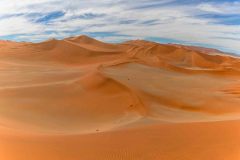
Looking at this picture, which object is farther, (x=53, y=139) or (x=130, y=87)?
(x=130, y=87)

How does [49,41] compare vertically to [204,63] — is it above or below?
above

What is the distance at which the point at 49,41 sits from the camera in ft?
84.3

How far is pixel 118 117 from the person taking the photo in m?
8.59

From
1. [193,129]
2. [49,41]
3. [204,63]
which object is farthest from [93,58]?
[193,129]

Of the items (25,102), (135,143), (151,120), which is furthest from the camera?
(25,102)

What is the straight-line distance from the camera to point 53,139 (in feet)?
18.6

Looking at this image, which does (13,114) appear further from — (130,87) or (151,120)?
(130,87)

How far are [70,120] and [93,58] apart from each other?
1399 cm

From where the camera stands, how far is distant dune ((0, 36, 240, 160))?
17.2ft

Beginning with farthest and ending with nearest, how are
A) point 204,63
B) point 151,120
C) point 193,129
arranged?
point 204,63
point 151,120
point 193,129

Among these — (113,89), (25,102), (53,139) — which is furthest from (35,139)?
(113,89)

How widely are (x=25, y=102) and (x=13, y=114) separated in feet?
4.48

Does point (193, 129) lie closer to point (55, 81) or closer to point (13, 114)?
→ point (13, 114)

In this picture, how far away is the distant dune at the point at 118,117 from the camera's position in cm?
525
